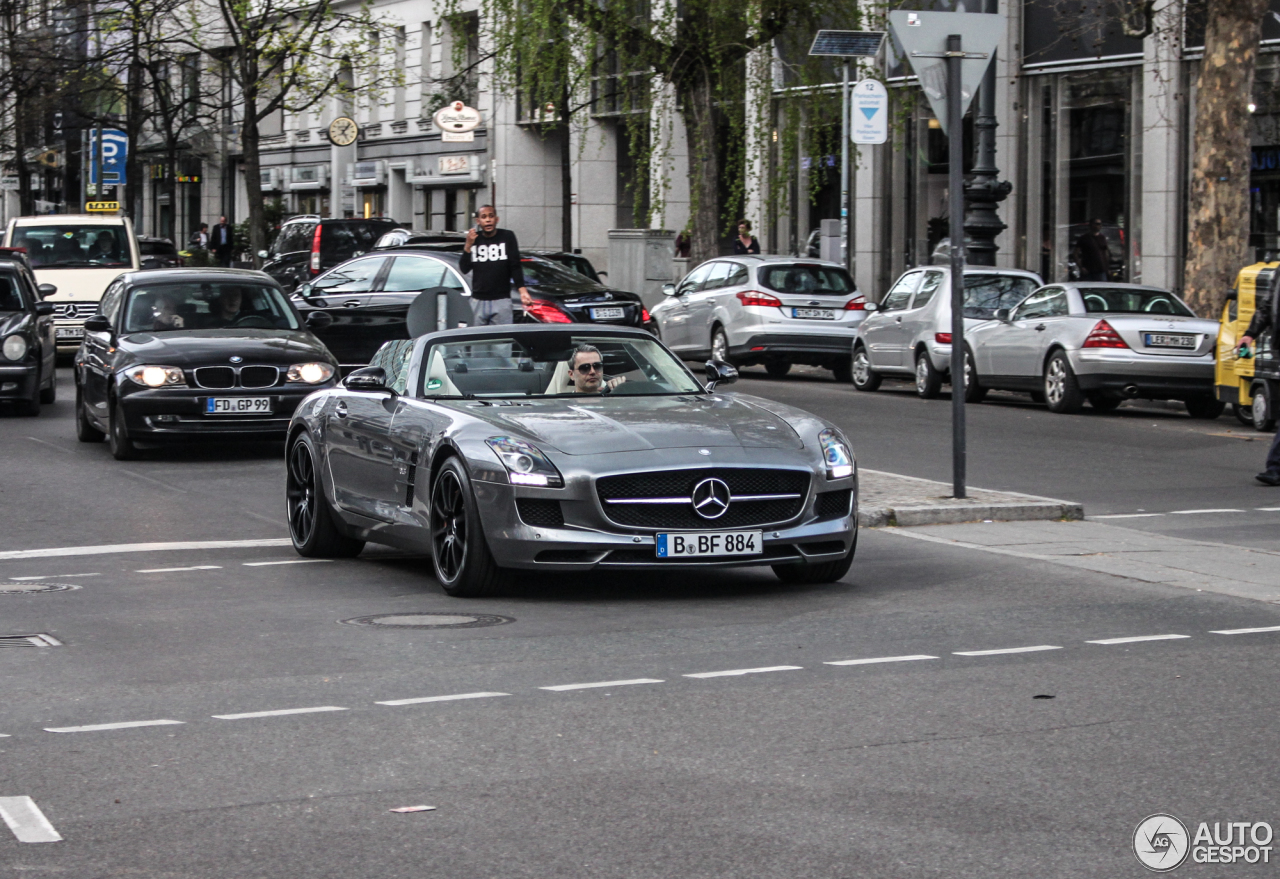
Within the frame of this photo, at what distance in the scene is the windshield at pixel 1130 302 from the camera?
2266cm

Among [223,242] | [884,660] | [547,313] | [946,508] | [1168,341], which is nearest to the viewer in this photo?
[884,660]

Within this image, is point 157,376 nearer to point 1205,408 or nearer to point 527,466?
point 527,466

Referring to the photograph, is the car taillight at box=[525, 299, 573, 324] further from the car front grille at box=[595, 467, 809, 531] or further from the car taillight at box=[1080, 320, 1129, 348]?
the car front grille at box=[595, 467, 809, 531]

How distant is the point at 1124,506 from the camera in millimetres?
14039

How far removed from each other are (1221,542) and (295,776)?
7.43 m

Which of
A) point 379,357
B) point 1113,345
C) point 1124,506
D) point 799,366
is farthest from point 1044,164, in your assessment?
point 379,357

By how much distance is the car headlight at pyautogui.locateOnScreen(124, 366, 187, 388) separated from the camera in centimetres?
1653

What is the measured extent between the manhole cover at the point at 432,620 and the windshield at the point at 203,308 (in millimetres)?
9003

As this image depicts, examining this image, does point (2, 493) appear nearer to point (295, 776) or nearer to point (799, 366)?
Answer: point (295, 776)

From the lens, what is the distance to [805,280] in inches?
1109

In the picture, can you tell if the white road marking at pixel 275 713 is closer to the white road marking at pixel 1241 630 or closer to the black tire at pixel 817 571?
the black tire at pixel 817 571

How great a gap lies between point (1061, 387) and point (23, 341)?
430 inches

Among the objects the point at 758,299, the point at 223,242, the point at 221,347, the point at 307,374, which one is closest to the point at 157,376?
the point at 221,347

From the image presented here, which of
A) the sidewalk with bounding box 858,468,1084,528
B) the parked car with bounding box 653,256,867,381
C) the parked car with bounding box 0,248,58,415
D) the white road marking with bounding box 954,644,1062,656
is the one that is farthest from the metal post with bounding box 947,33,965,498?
the parked car with bounding box 653,256,867,381
